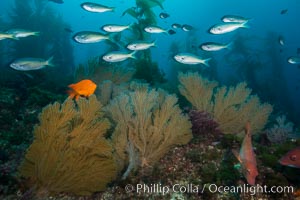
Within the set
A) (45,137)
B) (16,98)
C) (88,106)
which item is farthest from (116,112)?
(16,98)

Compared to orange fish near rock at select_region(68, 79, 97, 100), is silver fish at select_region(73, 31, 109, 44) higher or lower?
higher

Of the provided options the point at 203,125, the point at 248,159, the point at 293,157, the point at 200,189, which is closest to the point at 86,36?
the point at 203,125

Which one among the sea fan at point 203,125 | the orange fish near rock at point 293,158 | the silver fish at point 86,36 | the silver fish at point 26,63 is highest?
the silver fish at point 86,36

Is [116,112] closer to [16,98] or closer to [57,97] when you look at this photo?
[57,97]

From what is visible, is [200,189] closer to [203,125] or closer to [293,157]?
[293,157]

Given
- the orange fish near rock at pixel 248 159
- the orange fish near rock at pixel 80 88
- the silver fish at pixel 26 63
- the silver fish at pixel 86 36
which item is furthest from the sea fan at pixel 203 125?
the silver fish at pixel 26 63

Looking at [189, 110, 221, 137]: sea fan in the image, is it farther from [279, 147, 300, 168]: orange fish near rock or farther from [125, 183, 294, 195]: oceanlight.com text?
[279, 147, 300, 168]: orange fish near rock

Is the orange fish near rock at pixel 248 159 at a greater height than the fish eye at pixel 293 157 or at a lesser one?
greater

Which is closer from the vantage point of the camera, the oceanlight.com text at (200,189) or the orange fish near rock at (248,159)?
the orange fish near rock at (248,159)

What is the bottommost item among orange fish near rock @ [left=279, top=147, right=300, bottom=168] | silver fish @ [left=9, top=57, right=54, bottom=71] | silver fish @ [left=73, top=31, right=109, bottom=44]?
silver fish @ [left=9, top=57, right=54, bottom=71]

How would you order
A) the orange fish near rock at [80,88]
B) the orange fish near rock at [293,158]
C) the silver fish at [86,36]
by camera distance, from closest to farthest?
the orange fish near rock at [293,158], the orange fish near rock at [80,88], the silver fish at [86,36]

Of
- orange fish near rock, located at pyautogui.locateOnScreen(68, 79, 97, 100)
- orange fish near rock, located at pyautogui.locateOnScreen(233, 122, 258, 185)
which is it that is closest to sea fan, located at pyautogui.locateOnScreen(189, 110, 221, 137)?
orange fish near rock, located at pyautogui.locateOnScreen(68, 79, 97, 100)

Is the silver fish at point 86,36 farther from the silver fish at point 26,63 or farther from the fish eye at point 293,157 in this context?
the fish eye at point 293,157

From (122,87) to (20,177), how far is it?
3610 mm
